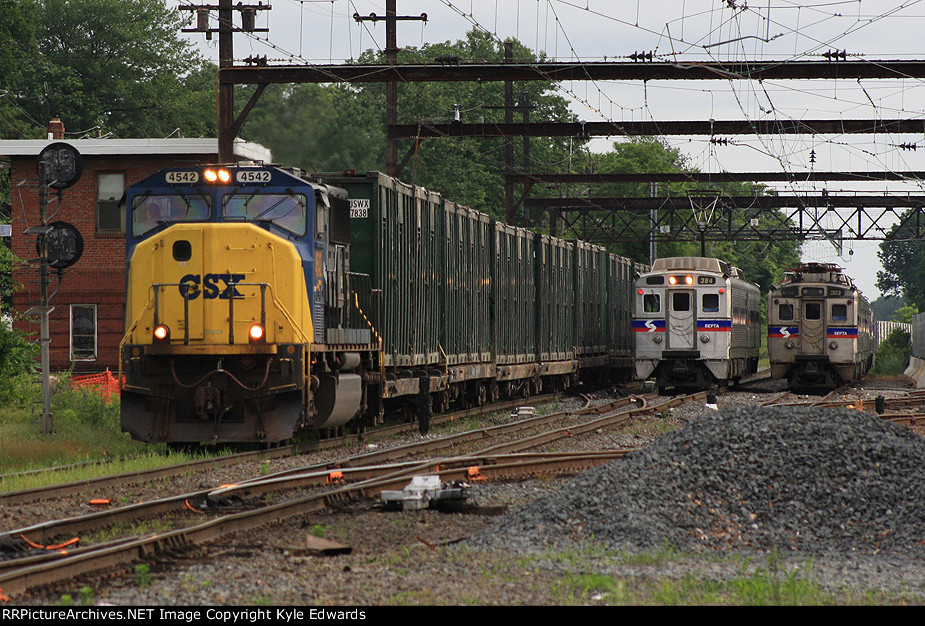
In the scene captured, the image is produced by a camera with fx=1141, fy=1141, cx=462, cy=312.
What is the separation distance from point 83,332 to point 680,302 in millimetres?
16431

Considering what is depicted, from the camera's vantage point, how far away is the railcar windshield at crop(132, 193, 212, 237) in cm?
1495

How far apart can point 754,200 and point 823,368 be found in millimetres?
15108

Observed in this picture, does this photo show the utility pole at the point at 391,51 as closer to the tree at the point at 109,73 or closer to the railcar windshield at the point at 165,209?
the railcar windshield at the point at 165,209

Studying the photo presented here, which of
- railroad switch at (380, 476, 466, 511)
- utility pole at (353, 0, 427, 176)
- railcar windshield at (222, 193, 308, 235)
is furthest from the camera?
utility pole at (353, 0, 427, 176)

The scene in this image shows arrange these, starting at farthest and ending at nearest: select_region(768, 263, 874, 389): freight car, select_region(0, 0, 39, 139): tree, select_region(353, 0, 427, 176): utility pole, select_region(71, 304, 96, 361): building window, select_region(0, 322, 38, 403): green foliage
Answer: select_region(0, 0, 39, 139): tree < select_region(768, 263, 874, 389): freight car < select_region(71, 304, 96, 361): building window < select_region(353, 0, 427, 176): utility pole < select_region(0, 322, 38, 403): green foliage

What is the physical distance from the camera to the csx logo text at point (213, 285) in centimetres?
1449

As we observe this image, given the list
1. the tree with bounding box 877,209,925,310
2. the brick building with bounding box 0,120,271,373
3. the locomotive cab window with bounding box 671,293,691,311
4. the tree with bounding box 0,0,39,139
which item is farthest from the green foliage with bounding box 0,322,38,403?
the tree with bounding box 877,209,925,310

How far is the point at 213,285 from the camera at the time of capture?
47.6ft

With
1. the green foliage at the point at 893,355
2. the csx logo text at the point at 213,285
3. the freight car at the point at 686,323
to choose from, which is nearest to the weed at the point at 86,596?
the csx logo text at the point at 213,285

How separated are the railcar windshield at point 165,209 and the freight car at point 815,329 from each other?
23.0 metres

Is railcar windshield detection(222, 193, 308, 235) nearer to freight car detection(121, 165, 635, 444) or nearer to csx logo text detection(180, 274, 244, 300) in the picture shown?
freight car detection(121, 165, 635, 444)

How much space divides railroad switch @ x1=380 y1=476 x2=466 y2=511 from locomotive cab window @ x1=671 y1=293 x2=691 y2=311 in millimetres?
20624

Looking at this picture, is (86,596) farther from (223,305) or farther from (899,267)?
(899,267)

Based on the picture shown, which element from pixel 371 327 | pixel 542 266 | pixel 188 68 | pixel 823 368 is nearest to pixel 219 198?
pixel 371 327
